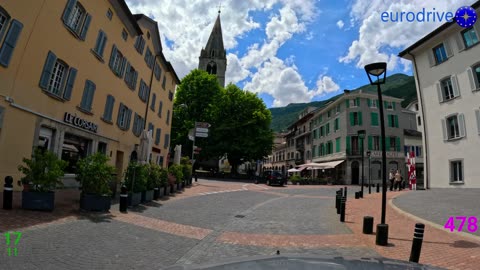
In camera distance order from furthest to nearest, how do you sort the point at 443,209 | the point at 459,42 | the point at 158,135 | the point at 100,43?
the point at 158,135
the point at 459,42
the point at 100,43
the point at 443,209

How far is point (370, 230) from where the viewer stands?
8.88m

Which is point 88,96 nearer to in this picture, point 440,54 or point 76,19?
point 76,19

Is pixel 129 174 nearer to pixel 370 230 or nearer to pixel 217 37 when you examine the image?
pixel 370 230

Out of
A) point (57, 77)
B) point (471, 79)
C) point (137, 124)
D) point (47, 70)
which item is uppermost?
point (471, 79)

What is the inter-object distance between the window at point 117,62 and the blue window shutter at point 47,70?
5.76 metres

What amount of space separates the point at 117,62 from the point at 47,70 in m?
7.40

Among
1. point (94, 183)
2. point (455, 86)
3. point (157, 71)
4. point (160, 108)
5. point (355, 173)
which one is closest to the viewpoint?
point (94, 183)

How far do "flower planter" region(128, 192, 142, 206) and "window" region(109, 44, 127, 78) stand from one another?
973 centimetres

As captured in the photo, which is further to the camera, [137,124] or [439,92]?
[137,124]

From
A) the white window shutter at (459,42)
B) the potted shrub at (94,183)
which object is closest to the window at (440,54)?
the white window shutter at (459,42)

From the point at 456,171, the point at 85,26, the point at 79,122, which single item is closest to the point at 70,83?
the point at 79,122

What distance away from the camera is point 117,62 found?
1966 centimetres

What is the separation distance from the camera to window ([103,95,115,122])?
18.3 metres

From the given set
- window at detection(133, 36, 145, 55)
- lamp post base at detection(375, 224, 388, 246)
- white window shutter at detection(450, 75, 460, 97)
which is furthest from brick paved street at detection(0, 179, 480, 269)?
window at detection(133, 36, 145, 55)
